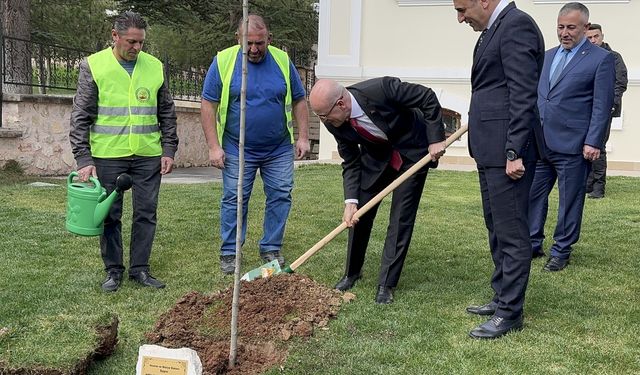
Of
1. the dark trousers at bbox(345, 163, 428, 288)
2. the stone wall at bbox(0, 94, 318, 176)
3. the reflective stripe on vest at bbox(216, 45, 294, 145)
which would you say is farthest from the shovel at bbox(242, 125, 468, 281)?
the stone wall at bbox(0, 94, 318, 176)

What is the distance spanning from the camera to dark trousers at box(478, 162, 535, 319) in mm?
3547

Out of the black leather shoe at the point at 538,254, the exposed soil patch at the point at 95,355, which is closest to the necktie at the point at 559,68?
the black leather shoe at the point at 538,254

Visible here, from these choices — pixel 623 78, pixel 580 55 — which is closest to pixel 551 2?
pixel 623 78

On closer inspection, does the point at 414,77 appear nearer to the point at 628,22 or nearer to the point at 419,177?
the point at 628,22

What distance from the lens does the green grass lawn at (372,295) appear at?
3262 mm

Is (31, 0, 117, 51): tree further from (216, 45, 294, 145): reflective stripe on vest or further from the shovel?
the shovel

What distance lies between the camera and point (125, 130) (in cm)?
437

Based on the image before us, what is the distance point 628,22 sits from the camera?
11.4 metres

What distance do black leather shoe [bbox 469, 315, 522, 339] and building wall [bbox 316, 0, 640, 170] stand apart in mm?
8958

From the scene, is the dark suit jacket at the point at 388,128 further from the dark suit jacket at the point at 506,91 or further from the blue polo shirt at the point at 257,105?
the blue polo shirt at the point at 257,105

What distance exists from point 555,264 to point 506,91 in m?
2.02

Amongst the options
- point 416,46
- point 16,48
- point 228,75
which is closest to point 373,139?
point 228,75

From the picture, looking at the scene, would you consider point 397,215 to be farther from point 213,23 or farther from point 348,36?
point 213,23

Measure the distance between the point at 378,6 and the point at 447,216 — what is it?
6542 mm
